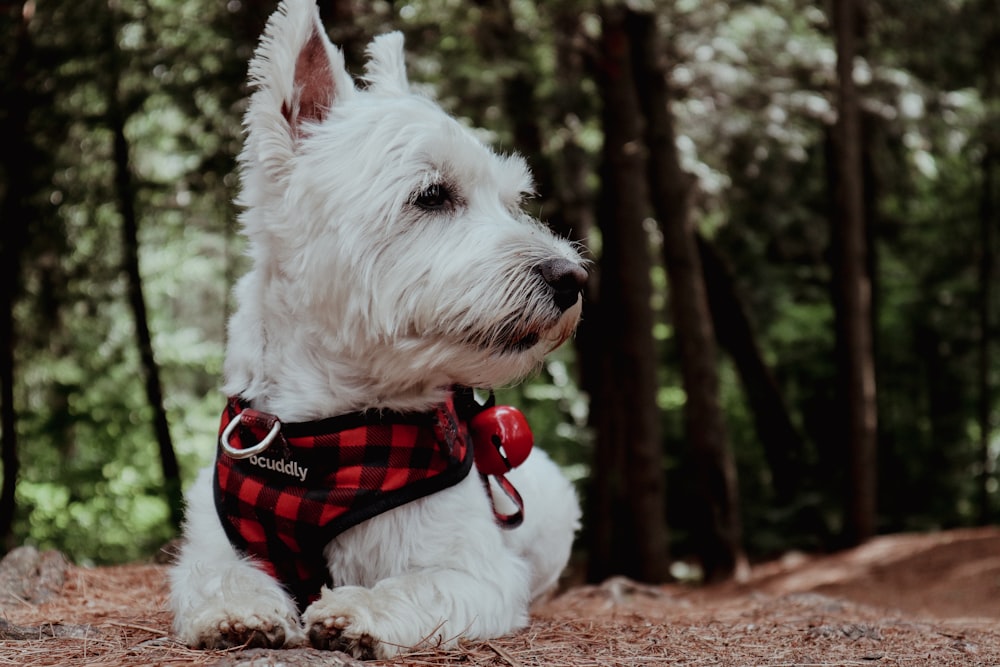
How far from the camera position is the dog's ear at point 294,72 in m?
3.46

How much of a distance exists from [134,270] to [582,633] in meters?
8.57

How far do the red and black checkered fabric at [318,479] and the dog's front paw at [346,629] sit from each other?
Result: 0.38 m

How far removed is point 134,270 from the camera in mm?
10930

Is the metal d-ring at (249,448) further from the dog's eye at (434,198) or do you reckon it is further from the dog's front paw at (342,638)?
the dog's eye at (434,198)

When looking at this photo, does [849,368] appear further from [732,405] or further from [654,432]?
[732,405]

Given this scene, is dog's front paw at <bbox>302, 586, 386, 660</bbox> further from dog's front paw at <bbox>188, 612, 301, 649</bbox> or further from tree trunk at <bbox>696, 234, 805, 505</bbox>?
tree trunk at <bbox>696, 234, 805, 505</bbox>

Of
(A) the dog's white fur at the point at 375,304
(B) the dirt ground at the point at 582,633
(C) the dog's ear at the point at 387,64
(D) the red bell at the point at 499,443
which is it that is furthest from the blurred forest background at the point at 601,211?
(D) the red bell at the point at 499,443

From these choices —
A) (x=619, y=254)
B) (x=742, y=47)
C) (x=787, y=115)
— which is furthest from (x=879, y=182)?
(x=619, y=254)

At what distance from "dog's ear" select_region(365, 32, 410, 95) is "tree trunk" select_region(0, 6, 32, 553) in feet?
23.4

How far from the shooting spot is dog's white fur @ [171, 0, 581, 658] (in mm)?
3311

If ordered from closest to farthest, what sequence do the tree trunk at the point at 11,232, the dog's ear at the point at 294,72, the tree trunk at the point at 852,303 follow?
the dog's ear at the point at 294,72, the tree trunk at the point at 11,232, the tree trunk at the point at 852,303

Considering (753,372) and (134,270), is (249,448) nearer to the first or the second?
(134,270)

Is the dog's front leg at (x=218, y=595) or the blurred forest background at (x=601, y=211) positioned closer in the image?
the dog's front leg at (x=218, y=595)

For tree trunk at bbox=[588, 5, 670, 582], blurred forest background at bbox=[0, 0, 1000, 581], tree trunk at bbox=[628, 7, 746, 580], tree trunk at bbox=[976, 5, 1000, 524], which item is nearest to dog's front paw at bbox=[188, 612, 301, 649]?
blurred forest background at bbox=[0, 0, 1000, 581]
